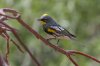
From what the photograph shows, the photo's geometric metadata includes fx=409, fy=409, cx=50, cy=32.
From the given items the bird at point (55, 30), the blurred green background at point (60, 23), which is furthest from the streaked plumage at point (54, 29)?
the blurred green background at point (60, 23)

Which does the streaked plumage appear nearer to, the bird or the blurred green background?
the bird

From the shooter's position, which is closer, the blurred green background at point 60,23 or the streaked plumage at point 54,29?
the streaked plumage at point 54,29

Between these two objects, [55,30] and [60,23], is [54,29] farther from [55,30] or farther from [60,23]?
[60,23]

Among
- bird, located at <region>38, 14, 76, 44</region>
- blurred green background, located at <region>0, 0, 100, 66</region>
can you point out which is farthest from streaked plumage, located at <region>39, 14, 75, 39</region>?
blurred green background, located at <region>0, 0, 100, 66</region>

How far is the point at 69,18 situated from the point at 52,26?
1.37 metres

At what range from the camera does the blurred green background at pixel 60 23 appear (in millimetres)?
2009

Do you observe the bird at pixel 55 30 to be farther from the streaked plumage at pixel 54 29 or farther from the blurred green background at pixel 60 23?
the blurred green background at pixel 60 23

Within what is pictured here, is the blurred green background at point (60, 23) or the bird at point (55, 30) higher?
the bird at point (55, 30)

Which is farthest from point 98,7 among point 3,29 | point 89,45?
point 3,29

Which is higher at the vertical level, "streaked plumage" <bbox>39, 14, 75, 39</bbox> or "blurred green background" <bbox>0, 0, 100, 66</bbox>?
"streaked plumage" <bbox>39, 14, 75, 39</bbox>

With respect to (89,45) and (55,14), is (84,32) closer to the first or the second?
(89,45)

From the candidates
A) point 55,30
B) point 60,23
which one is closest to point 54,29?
point 55,30

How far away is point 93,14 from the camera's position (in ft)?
8.23

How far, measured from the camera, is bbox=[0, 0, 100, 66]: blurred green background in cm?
201
